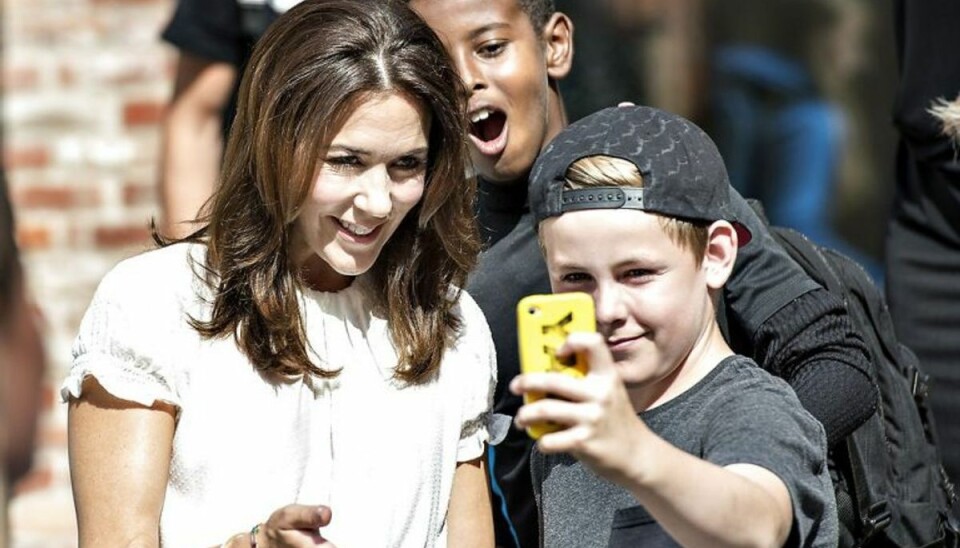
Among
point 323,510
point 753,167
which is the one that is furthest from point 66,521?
point 323,510

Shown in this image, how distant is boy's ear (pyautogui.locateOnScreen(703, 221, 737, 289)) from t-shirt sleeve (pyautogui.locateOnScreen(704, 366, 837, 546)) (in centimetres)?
16

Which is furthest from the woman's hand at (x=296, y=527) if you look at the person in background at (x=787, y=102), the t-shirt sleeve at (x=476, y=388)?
the person in background at (x=787, y=102)

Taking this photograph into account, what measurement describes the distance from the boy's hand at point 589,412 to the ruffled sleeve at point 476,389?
718 millimetres

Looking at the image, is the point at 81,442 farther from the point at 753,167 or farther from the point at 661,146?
the point at 753,167

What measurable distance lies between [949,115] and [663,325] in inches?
46.6

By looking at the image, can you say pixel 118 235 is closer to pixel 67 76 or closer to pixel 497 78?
pixel 67 76

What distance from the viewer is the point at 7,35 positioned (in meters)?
5.07

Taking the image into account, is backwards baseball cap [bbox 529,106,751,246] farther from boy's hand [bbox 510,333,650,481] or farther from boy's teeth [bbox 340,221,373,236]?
boy's hand [bbox 510,333,650,481]

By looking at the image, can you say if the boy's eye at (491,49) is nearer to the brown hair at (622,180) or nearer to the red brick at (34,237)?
the brown hair at (622,180)

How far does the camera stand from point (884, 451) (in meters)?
2.71

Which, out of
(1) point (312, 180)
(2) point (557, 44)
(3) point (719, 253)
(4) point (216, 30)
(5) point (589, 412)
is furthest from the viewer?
(4) point (216, 30)

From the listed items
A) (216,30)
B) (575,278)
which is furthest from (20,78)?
(575,278)

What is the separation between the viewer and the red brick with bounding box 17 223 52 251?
5102 millimetres

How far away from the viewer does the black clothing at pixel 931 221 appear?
3301mm
